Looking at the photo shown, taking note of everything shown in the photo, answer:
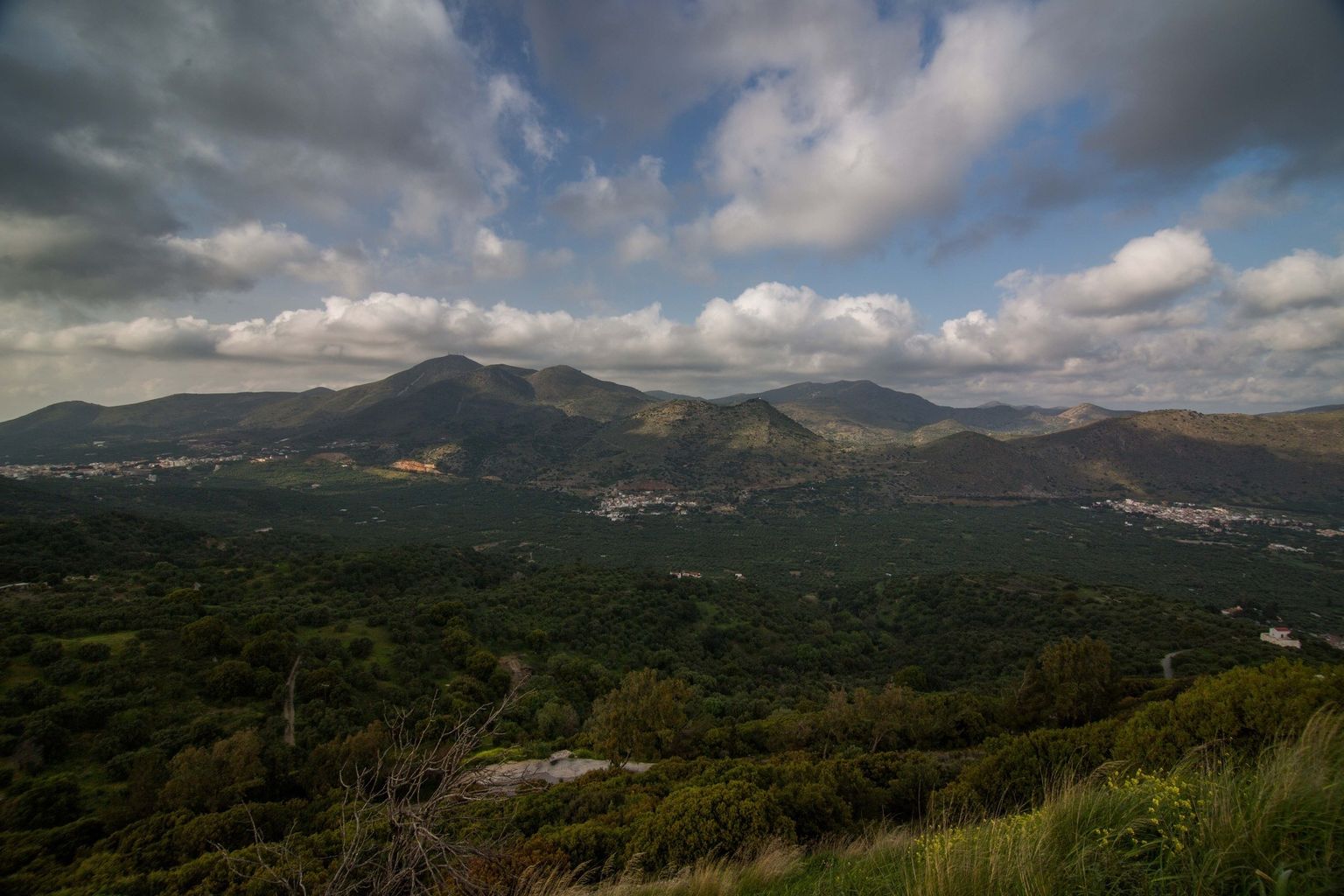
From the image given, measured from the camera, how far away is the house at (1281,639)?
3217 centimetres

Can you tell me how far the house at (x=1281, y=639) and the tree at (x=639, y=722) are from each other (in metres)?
40.7

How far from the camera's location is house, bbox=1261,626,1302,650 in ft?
106

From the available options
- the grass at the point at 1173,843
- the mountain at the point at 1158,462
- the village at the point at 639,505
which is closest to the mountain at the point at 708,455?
the village at the point at 639,505

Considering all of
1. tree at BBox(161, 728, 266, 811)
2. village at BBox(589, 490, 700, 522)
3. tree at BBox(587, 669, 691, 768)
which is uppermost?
tree at BBox(161, 728, 266, 811)

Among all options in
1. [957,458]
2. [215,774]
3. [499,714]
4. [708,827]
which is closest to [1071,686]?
[708,827]

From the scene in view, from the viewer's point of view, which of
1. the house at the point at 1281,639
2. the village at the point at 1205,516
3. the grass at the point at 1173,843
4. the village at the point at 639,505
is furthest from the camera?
the village at the point at 639,505

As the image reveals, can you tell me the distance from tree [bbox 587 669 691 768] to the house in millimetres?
40713

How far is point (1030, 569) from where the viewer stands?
246 feet

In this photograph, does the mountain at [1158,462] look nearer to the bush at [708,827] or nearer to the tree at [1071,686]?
the tree at [1071,686]

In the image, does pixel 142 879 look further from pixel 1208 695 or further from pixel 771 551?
pixel 771 551

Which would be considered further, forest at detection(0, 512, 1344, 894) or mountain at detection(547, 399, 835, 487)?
mountain at detection(547, 399, 835, 487)

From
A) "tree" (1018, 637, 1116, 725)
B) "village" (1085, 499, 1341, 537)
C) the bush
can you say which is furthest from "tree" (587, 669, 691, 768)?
"village" (1085, 499, 1341, 537)

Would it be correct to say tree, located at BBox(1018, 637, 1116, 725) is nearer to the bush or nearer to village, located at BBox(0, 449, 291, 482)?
the bush

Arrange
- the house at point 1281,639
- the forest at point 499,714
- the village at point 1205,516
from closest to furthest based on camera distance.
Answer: the forest at point 499,714 < the house at point 1281,639 < the village at point 1205,516
